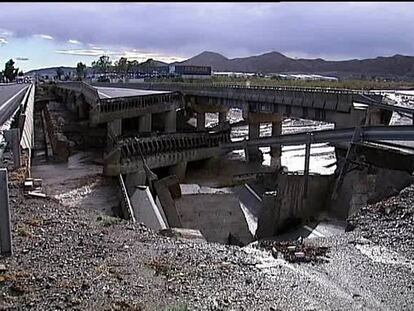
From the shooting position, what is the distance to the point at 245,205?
29078mm

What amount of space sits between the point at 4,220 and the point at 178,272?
342 centimetres


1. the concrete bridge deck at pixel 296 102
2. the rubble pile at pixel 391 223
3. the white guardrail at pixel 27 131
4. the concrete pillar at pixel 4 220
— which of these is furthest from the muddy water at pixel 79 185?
the concrete bridge deck at pixel 296 102

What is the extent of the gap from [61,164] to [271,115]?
81.7 feet

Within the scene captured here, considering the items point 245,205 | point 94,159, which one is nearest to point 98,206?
point 245,205

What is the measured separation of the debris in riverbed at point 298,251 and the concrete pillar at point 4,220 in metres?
5.37

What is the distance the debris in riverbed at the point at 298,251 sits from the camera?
439 inches

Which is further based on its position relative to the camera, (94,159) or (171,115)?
(171,115)

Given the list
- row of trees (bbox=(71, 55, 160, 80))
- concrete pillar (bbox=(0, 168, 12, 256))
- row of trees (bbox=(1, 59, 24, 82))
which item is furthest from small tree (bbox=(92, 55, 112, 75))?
concrete pillar (bbox=(0, 168, 12, 256))

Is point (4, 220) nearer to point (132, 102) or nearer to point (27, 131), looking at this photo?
point (27, 131)

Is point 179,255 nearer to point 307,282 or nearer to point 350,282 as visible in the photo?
point 307,282

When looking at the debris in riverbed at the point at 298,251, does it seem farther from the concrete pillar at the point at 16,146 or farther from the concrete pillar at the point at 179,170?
the concrete pillar at the point at 179,170

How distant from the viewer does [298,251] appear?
37.9 ft

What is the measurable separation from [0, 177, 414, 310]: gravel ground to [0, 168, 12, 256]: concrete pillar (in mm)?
236

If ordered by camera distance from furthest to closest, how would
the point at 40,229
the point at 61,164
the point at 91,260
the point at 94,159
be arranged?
the point at 94,159
the point at 61,164
the point at 40,229
the point at 91,260
